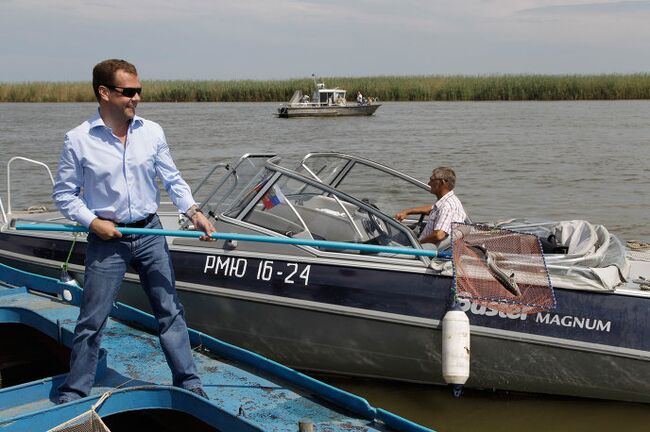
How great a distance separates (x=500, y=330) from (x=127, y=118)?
129 inches

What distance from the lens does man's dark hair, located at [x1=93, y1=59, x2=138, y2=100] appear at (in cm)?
442

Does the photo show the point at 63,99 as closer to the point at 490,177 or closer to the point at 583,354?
the point at 490,177

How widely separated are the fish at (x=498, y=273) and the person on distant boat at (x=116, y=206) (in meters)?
2.01

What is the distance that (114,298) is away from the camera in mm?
4734

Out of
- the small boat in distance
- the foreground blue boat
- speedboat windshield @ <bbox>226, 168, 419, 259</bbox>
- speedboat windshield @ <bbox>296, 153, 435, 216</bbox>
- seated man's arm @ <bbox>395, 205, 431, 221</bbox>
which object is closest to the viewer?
the foreground blue boat

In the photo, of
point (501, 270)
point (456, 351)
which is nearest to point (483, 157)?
point (501, 270)

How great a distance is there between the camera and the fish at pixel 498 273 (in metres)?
5.59

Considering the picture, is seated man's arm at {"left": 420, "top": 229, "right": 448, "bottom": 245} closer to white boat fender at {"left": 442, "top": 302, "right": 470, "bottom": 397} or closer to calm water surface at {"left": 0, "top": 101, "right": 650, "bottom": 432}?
calm water surface at {"left": 0, "top": 101, "right": 650, "bottom": 432}

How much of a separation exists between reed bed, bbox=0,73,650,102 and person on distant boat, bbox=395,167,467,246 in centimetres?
5020

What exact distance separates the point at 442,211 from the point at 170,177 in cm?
287

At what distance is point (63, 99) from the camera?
205 feet

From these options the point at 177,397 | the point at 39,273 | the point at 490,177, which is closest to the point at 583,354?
the point at 177,397

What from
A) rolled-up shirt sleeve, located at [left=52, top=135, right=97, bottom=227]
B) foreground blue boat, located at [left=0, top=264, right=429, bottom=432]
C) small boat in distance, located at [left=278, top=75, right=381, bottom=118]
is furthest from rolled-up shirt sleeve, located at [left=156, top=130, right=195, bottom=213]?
small boat in distance, located at [left=278, top=75, right=381, bottom=118]

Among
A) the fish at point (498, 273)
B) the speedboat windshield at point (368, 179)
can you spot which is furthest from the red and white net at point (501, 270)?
the speedboat windshield at point (368, 179)
